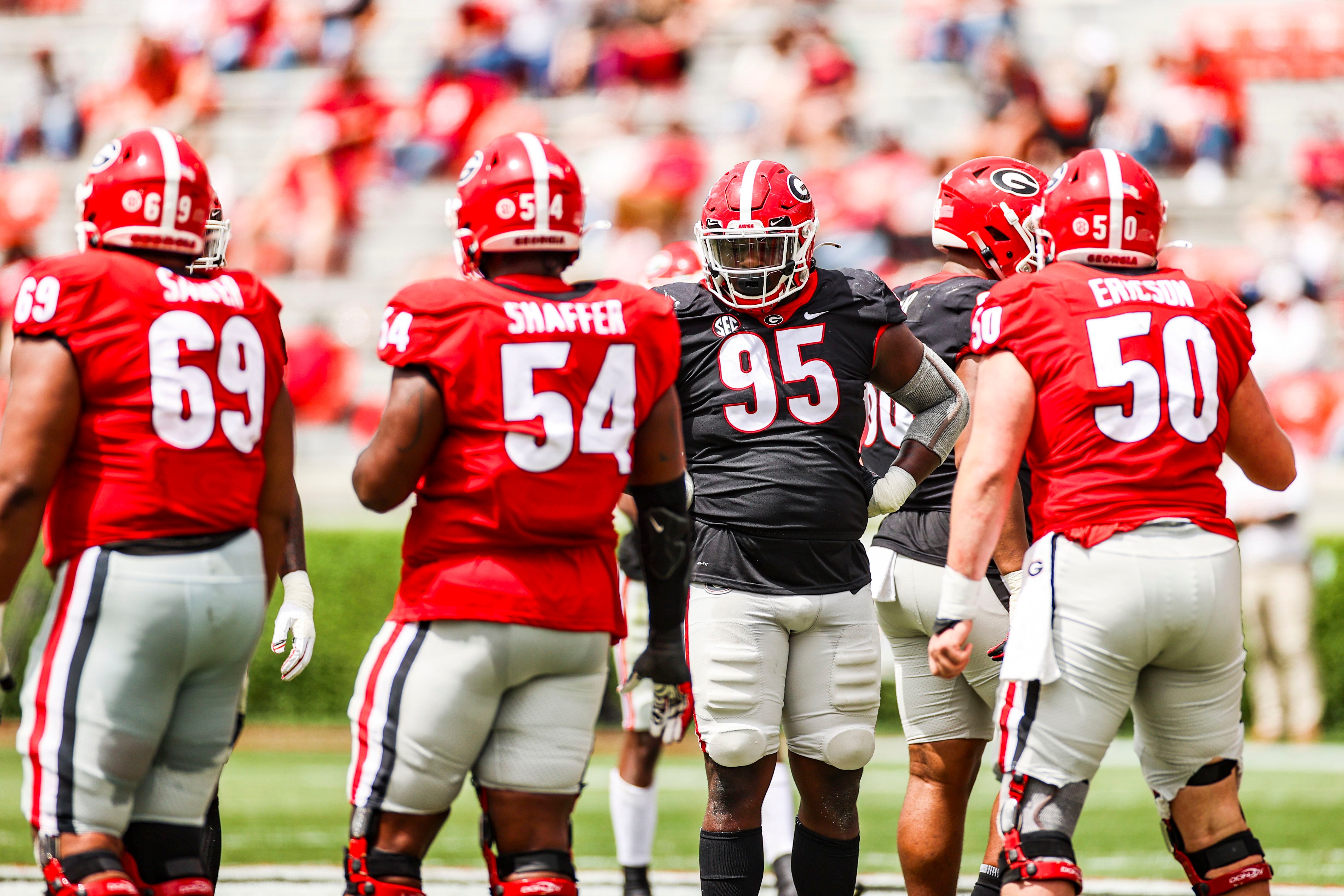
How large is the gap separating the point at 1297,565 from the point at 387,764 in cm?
800

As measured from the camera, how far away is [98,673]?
336cm

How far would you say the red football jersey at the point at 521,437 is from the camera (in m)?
3.40

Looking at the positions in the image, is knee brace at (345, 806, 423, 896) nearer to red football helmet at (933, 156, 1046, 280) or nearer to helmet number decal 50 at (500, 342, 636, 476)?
helmet number decal 50 at (500, 342, 636, 476)

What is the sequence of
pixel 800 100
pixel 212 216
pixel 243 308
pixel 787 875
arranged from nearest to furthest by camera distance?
pixel 243 308
pixel 212 216
pixel 787 875
pixel 800 100

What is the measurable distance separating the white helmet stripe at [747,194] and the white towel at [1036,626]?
124 centimetres

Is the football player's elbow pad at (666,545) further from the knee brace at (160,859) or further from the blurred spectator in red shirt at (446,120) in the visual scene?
the blurred spectator in red shirt at (446,120)

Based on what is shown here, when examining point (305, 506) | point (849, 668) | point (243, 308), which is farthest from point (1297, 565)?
point (243, 308)

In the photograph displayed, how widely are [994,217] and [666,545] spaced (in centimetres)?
179

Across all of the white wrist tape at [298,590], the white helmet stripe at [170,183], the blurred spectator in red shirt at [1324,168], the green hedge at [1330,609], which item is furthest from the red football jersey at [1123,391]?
the blurred spectator in red shirt at [1324,168]

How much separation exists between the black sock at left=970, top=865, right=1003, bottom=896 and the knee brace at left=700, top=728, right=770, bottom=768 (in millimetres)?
838

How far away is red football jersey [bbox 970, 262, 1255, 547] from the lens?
374cm

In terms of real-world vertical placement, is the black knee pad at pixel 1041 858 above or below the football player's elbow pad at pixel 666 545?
below

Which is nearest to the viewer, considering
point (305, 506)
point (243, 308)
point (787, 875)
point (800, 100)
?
point (243, 308)

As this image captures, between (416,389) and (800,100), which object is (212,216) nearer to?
(416,389)
